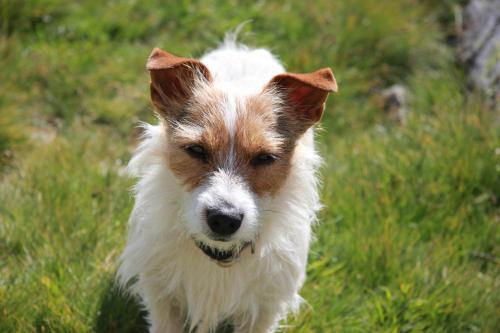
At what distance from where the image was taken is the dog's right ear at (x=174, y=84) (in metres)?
2.82

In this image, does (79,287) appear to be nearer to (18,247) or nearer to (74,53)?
(18,247)

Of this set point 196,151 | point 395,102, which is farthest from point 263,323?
point 395,102

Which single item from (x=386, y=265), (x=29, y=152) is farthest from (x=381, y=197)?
(x=29, y=152)

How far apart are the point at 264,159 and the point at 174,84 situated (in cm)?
56

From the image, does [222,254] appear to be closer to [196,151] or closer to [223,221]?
[223,221]

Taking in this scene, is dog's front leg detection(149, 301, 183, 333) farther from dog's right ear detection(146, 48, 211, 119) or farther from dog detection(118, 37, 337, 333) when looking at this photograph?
dog's right ear detection(146, 48, 211, 119)

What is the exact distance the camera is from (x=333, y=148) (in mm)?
4934

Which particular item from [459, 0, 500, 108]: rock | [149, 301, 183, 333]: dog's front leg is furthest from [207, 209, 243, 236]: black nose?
[459, 0, 500, 108]: rock

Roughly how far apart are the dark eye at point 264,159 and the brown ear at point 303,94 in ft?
0.93

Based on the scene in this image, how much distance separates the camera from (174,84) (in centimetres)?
288

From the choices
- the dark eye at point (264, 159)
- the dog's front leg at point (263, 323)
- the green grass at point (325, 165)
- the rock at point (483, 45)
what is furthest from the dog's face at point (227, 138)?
the rock at point (483, 45)

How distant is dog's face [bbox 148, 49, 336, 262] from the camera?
101 inches

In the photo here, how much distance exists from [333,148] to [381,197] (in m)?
0.89

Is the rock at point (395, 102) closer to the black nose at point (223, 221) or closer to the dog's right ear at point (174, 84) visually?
the dog's right ear at point (174, 84)
